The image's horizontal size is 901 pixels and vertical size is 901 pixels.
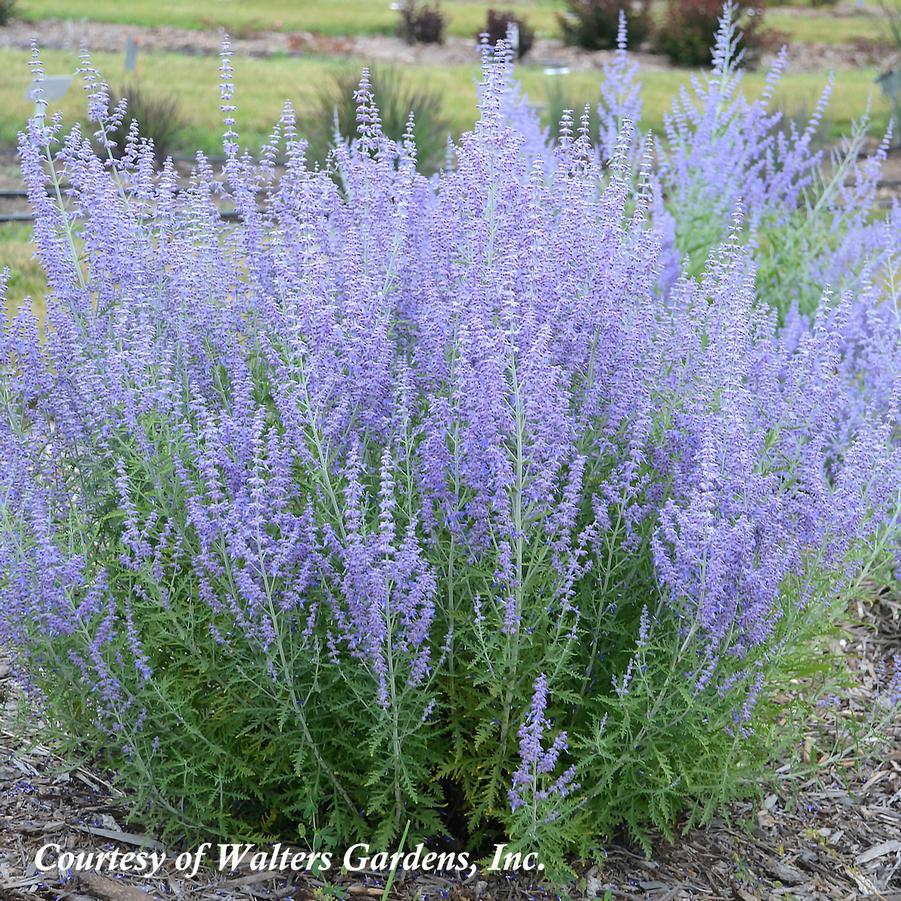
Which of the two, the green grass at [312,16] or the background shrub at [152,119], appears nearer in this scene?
the background shrub at [152,119]

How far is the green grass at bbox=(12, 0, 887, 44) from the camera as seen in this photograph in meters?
24.9

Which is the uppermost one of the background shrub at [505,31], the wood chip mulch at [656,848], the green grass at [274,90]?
the background shrub at [505,31]

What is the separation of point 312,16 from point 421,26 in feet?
13.2

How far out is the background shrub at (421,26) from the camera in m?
24.6

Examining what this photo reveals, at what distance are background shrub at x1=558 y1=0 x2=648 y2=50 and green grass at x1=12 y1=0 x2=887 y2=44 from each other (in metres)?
1.05

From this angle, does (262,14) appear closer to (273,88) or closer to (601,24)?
(601,24)

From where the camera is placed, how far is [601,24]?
24.5 meters

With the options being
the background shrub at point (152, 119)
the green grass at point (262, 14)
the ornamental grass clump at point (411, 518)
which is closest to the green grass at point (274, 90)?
the background shrub at point (152, 119)

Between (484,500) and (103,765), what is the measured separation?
1.61 meters

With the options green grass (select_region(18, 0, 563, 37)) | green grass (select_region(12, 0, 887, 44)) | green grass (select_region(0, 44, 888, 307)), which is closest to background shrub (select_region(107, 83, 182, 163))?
green grass (select_region(0, 44, 888, 307))

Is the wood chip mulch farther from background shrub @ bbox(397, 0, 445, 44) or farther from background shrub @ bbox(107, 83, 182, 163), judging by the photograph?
background shrub @ bbox(397, 0, 445, 44)

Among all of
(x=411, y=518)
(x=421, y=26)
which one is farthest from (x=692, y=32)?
(x=411, y=518)

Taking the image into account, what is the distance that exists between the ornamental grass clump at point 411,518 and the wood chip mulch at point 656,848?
15cm

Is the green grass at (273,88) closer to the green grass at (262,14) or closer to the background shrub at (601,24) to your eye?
the background shrub at (601,24)
